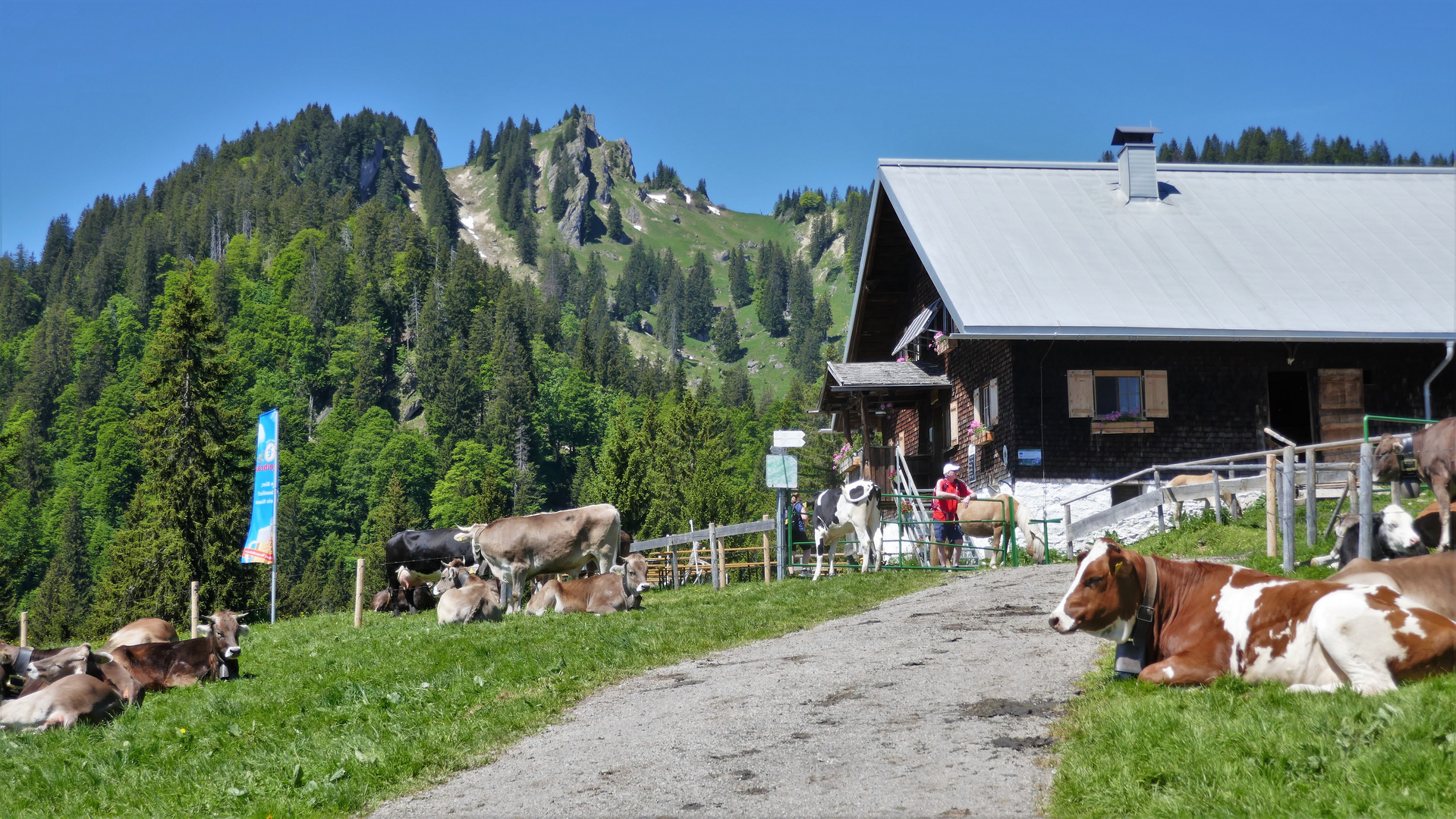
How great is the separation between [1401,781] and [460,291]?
18074cm

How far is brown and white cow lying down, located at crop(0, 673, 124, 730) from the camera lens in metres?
13.2

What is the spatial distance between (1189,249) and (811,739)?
2551 centimetres

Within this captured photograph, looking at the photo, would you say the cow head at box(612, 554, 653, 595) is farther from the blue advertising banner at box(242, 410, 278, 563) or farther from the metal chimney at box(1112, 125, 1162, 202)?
the metal chimney at box(1112, 125, 1162, 202)

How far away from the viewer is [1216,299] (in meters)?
29.0

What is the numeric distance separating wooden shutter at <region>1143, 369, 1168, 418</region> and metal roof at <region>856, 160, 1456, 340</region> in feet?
3.38

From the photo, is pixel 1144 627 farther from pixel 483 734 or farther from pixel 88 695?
pixel 88 695

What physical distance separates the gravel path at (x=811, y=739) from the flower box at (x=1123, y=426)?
14.9m

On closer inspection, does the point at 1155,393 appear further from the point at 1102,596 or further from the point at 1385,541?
the point at 1102,596

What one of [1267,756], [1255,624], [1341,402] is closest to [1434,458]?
[1255,624]

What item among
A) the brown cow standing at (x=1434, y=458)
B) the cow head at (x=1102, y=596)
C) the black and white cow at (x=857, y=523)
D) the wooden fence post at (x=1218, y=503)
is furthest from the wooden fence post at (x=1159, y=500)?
the cow head at (x=1102, y=596)

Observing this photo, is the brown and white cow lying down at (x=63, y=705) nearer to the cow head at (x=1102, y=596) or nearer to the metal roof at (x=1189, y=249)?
the cow head at (x=1102, y=596)

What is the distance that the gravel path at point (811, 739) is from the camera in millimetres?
8055

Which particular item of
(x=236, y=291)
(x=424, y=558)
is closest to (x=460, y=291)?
(x=236, y=291)

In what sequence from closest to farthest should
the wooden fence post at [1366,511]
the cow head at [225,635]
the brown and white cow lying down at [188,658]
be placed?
the wooden fence post at [1366,511] → the brown and white cow lying down at [188,658] → the cow head at [225,635]
